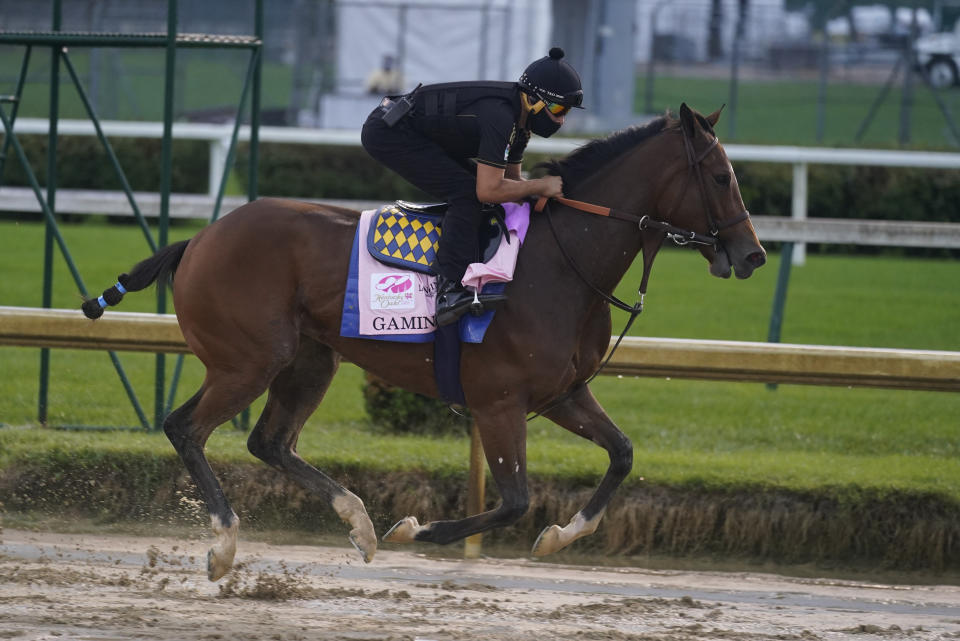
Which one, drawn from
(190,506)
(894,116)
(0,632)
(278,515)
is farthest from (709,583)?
(894,116)

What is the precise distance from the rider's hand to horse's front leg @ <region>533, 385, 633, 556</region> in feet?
2.77

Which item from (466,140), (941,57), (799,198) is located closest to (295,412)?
(466,140)

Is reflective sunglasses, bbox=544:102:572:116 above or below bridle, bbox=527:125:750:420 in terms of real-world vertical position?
above

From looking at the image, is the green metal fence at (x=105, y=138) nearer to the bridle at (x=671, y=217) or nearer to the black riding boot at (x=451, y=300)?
the black riding boot at (x=451, y=300)

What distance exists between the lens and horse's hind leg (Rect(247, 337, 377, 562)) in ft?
18.7

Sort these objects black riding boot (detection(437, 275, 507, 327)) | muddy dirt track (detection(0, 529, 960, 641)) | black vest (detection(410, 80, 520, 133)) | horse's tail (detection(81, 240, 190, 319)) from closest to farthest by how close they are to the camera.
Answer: muddy dirt track (detection(0, 529, 960, 641)), black riding boot (detection(437, 275, 507, 327)), black vest (detection(410, 80, 520, 133)), horse's tail (detection(81, 240, 190, 319))

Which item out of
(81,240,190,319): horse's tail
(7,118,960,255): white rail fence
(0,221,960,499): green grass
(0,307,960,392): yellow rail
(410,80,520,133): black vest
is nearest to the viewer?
(410,80,520,133): black vest

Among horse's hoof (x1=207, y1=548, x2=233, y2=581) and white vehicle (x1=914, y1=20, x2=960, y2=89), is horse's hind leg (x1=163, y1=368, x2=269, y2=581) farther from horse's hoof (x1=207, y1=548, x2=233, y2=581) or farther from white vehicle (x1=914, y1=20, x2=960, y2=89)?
white vehicle (x1=914, y1=20, x2=960, y2=89)

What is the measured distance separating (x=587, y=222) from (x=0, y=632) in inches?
108

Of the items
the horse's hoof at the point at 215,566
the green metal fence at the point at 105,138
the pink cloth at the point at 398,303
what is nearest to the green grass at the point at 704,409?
the green metal fence at the point at 105,138

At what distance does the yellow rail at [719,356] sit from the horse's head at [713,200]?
1201mm

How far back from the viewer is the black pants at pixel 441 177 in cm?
522

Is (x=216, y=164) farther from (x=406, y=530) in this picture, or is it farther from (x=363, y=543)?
(x=406, y=530)

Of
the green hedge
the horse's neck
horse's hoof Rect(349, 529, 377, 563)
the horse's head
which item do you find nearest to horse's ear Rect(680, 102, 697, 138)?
the horse's head
